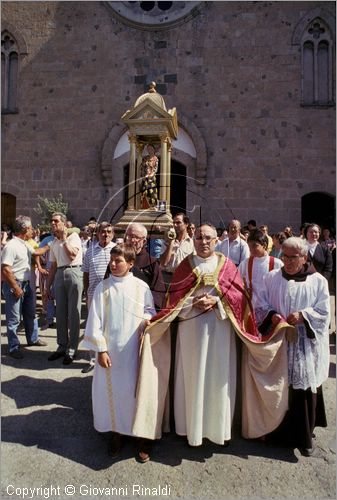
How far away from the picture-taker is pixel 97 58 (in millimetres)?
12586

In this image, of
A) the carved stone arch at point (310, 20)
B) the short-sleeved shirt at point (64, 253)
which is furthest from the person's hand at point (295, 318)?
the carved stone arch at point (310, 20)

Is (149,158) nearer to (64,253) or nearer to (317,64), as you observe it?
(64,253)

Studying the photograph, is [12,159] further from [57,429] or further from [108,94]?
[57,429]

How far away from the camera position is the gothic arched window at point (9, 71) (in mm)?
13039

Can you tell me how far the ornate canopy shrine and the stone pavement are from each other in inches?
118

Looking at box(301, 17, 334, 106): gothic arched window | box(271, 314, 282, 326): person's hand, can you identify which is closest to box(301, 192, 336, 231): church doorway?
box(301, 17, 334, 106): gothic arched window

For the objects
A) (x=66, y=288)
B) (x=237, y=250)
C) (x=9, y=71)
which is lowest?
(x=66, y=288)

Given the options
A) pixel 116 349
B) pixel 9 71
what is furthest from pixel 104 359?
pixel 9 71

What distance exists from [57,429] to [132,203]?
12.1ft

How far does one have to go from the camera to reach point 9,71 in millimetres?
13164

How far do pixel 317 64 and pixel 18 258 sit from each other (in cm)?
1128

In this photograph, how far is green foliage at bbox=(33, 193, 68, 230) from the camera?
12133mm

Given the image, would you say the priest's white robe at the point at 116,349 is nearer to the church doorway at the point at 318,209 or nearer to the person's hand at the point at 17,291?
the person's hand at the point at 17,291

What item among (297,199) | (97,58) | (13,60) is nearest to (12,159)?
(13,60)
